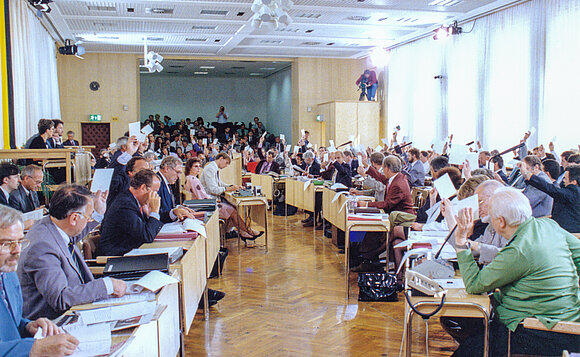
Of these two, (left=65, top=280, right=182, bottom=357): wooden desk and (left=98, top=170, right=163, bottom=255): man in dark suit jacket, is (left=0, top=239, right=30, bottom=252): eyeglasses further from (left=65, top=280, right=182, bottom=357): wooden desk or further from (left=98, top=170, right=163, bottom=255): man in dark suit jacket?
(left=98, top=170, right=163, bottom=255): man in dark suit jacket

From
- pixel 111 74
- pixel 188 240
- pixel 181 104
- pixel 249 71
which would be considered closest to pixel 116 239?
pixel 188 240

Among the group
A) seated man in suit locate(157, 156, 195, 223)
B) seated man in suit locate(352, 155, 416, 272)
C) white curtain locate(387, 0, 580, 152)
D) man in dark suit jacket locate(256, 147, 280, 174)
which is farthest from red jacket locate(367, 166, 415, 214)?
man in dark suit jacket locate(256, 147, 280, 174)

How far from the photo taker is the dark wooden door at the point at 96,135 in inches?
653

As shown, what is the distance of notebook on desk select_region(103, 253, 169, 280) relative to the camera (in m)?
2.67

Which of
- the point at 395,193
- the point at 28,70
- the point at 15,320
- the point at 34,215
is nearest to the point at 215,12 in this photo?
the point at 28,70

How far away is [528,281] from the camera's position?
2.59 meters

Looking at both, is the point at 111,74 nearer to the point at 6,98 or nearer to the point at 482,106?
the point at 6,98

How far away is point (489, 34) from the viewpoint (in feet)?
36.8

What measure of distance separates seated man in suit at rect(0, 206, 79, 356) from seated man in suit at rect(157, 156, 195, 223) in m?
2.51

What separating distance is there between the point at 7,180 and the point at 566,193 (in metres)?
5.13

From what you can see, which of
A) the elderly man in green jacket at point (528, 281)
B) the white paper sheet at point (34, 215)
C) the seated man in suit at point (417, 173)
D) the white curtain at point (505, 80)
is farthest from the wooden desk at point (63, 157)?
the white curtain at point (505, 80)

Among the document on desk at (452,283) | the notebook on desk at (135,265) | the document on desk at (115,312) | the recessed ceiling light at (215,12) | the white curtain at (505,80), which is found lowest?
the document on desk at (452,283)

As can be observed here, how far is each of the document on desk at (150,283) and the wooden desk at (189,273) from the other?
1.35 feet

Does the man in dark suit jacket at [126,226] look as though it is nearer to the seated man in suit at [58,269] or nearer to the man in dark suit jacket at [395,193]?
the seated man in suit at [58,269]
